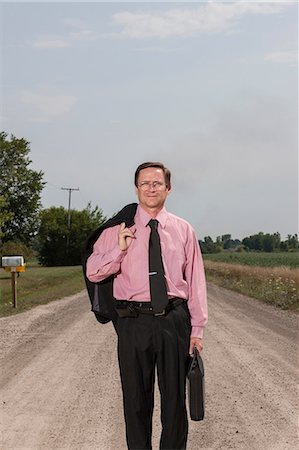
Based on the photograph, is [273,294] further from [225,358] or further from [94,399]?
[94,399]

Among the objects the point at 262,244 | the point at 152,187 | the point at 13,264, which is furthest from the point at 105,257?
the point at 262,244

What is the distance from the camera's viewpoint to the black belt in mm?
4637

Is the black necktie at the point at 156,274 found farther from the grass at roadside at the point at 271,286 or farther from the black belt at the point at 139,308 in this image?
the grass at roadside at the point at 271,286

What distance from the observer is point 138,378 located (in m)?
4.71

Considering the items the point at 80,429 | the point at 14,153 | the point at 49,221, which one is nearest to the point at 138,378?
the point at 80,429

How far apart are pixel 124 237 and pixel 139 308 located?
1.40 feet

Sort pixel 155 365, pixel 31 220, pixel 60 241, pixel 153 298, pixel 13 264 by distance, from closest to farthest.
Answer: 1. pixel 153 298
2. pixel 155 365
3. pixel 13 264
4. pixel 31 220
5. pixel 60 241

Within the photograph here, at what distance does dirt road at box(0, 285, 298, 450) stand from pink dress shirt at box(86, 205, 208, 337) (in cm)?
227

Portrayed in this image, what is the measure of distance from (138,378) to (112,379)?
194 inches

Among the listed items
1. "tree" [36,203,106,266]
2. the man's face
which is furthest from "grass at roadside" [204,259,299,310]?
"tree" [36,203,106,266]

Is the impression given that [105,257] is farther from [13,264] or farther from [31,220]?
[31,220]

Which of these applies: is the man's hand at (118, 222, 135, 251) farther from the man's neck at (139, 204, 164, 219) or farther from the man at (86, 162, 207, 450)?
the man's neck at (139, 204, 164, 219)

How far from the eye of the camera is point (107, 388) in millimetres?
8992

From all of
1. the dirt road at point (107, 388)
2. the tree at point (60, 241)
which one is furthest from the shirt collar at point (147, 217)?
the tree at point (60, 241)
